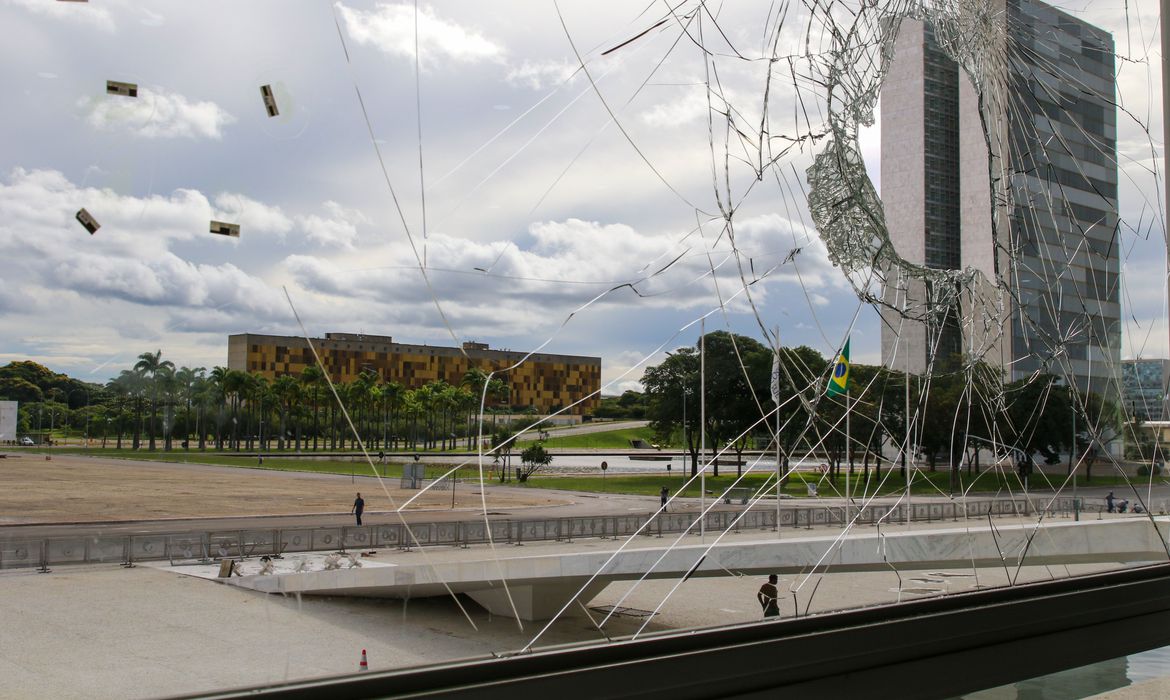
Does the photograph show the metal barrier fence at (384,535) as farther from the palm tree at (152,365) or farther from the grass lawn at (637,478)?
the palm tree at (152,365)

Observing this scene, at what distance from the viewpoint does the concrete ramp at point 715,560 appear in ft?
5.12

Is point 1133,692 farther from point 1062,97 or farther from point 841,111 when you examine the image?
point 1062,97

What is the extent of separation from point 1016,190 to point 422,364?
2429 mm

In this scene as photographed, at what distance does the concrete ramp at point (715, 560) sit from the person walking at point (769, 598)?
7 centimetres

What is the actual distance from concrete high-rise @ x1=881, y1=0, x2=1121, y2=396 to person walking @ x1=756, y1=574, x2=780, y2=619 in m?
0.75

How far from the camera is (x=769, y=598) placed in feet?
6.91

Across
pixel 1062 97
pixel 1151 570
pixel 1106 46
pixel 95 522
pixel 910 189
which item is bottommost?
pixel 1151 570

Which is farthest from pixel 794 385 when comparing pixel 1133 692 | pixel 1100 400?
pixel 1100 400

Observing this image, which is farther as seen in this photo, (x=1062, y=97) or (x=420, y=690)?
(x=1062, y=97)

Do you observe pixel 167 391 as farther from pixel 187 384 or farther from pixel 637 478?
pixel 637 478

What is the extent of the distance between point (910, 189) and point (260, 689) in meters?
2.13

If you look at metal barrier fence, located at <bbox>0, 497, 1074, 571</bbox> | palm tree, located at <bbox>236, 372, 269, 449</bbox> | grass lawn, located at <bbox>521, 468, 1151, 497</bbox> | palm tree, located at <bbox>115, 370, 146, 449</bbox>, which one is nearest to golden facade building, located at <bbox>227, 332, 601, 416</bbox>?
palm tree, located at <bbox>236, 372, 269, 449</bbox>

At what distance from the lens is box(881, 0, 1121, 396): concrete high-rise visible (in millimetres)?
2586

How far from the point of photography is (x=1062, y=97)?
3240 millimetres
